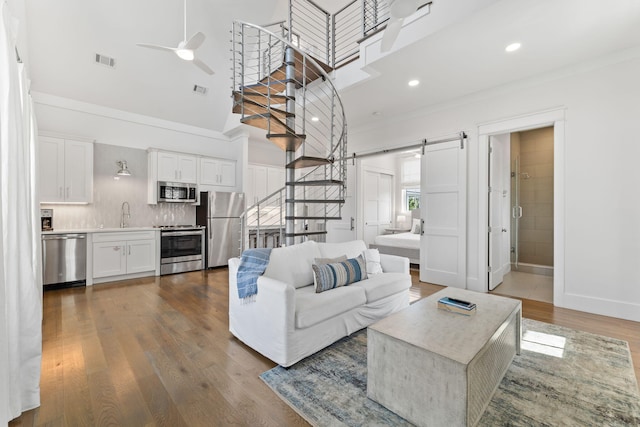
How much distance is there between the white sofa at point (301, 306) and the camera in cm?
214

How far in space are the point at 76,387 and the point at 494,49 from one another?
476cm

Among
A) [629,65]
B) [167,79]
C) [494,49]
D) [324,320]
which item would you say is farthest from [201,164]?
[629,65]

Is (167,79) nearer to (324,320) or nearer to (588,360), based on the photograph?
(324,320)

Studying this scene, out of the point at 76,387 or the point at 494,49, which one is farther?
the point at 494,49

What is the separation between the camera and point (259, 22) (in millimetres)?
4820

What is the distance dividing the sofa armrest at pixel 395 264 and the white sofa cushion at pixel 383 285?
0.15 metres

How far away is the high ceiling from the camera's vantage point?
2590 millimetres

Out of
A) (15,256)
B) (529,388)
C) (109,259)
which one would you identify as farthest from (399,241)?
(15,256)

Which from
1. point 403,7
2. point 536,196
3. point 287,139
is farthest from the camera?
point 536,196

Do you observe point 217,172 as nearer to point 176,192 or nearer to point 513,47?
point 176,192

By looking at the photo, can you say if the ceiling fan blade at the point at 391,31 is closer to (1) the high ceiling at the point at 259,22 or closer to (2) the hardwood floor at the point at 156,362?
(1) the high ceiling at the point at 259,22

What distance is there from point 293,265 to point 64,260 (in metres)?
3.93

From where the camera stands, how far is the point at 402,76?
3635mm

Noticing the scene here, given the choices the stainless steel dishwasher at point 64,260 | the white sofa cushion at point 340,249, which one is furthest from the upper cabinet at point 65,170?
the white sofa cushion at point 340,249
